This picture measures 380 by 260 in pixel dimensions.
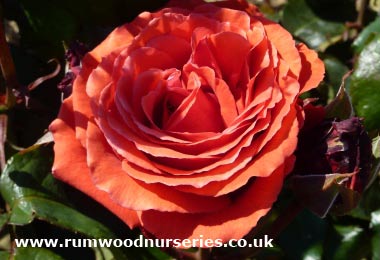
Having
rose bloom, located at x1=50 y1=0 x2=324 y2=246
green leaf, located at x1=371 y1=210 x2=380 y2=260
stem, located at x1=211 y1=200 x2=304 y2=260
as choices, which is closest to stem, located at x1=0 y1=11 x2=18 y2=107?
rose bloom, located at x1=50 y1=0 x2=324 y2=246

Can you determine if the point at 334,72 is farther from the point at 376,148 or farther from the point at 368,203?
the point at 376,148

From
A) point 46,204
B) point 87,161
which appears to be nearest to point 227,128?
point 87,161

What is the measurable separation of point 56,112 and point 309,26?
51cm

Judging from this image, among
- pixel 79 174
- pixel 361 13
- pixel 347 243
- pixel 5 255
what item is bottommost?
pixel 347 243

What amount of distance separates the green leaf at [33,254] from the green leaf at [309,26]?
2.14 ft

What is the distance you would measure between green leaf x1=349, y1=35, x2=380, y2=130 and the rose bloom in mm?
216

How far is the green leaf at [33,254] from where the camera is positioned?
2.90 ft

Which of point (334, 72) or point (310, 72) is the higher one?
point (310, 72)

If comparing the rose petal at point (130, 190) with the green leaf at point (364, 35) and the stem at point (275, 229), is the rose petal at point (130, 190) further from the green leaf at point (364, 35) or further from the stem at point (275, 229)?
the green leaf at point (364, 35)

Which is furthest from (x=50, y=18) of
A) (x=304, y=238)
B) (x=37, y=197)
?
(x=304, y=238)

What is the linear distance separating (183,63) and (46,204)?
0.28m

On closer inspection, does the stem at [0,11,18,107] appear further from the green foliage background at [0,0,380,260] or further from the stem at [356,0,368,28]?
the stem at [356,0,368,28]

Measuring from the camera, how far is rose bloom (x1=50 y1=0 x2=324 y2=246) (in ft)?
2.42

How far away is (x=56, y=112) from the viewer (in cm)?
112
